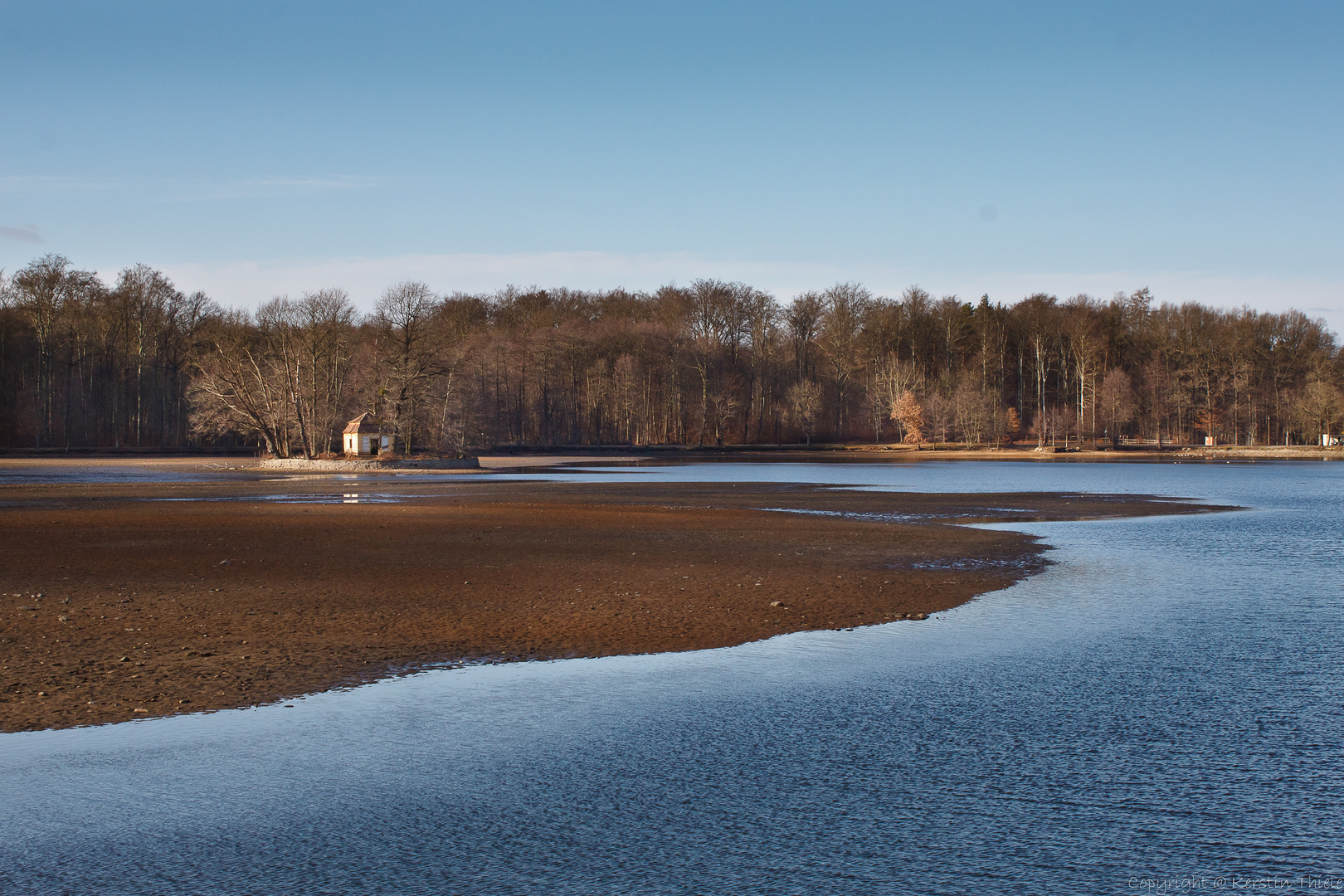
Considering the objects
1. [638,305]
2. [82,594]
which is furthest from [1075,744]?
[638,305]

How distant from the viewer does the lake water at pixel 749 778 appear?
18.0 ft

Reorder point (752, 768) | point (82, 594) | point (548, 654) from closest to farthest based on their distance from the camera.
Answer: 1. point (752, 768)
2. point (548, 654)
3. point (82, 594)

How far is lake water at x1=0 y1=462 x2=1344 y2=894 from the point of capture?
549cm

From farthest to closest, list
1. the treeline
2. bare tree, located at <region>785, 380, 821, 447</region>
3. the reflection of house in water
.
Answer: bare tree, located at <region>785, 380, 821, 447</region> → the treeline → the reflection of house in water

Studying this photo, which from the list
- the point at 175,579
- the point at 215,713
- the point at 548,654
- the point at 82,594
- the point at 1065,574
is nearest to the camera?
the point at 215,713

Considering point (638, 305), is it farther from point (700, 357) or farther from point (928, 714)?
point (928, 714)

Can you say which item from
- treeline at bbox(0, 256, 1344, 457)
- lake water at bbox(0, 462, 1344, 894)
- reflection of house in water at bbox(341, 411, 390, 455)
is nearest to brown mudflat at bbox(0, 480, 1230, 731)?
lake water at bbox(0, 462, 1344, 894)

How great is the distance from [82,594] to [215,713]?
6918 mm

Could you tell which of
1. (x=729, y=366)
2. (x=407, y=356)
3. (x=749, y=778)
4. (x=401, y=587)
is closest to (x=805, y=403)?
(x=729, y=366)

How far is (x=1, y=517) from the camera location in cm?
2589

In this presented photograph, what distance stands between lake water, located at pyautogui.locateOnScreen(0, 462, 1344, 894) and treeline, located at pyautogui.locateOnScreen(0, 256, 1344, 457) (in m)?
70.6

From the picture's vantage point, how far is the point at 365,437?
65125 mm

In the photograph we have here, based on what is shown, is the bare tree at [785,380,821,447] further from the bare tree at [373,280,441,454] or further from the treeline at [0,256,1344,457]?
the bare tree at [373,280,441,454]

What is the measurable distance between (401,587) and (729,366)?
9247 cm
